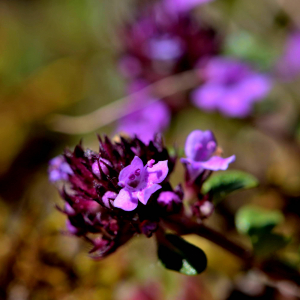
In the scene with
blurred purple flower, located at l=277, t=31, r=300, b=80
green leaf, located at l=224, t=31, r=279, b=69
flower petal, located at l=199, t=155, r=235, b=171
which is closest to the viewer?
flower petal, located at l=199, t=155, r=235, b=171

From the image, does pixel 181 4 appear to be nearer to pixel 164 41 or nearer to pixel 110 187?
pixel 164 41

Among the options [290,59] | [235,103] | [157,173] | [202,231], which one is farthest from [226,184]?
[290,59]

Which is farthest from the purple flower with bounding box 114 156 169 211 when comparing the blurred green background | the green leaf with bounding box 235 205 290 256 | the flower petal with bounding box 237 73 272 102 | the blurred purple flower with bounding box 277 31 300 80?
the blurred purple flower with bounding box 277 31 300 80

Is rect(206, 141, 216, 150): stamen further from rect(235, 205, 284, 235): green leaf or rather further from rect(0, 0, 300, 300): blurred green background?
rect(0, 0, 300, 300): blurred green background

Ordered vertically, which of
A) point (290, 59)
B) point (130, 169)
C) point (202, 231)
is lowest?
point (290, 59)

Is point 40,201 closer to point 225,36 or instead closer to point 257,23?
point 225,36

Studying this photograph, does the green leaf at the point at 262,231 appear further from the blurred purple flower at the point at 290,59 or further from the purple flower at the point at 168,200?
the blurred purple flower at the point at 290,59
